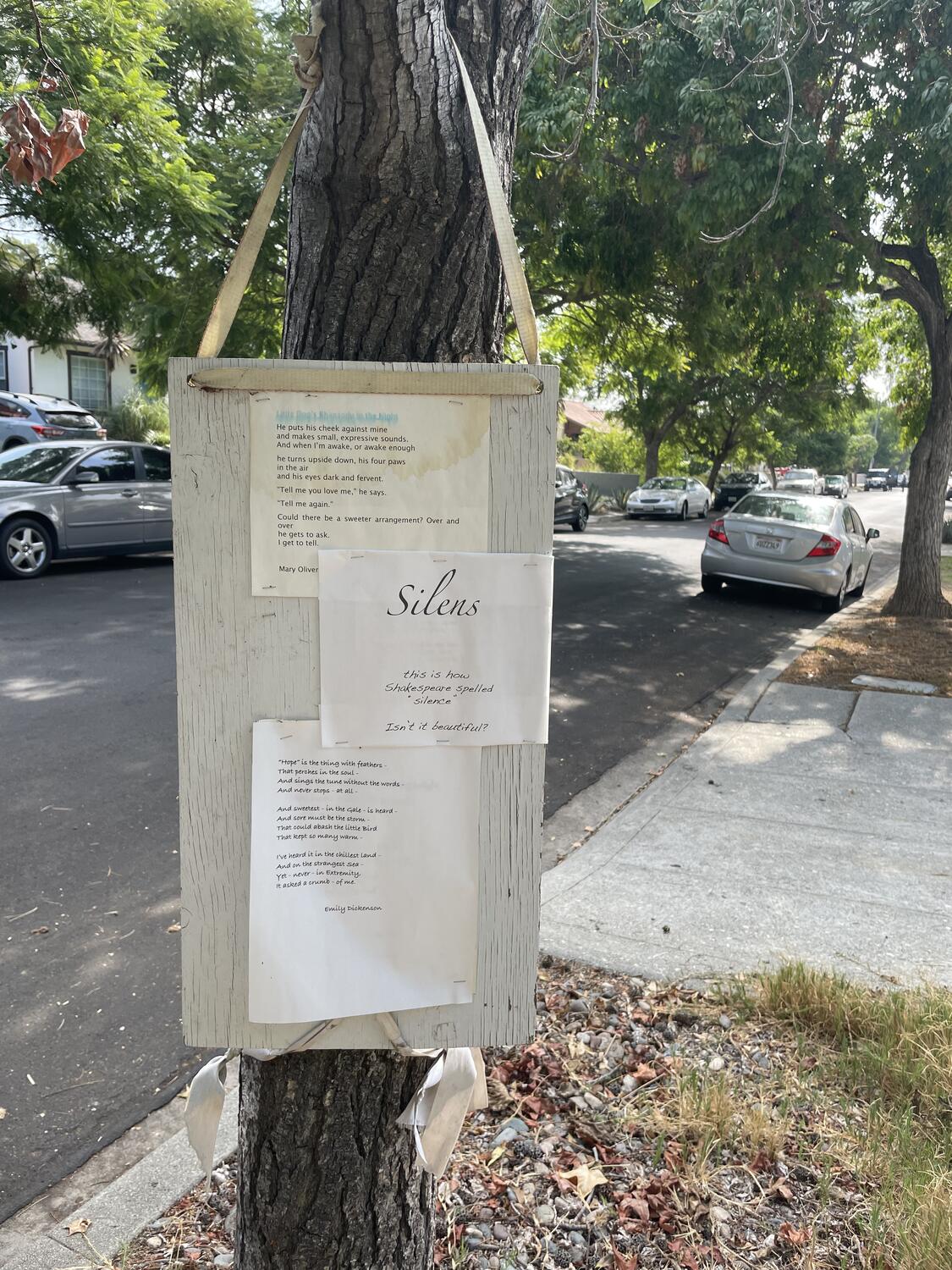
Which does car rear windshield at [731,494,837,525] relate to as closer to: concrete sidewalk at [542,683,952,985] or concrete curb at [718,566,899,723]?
concrete curb at [718,566,899,723]

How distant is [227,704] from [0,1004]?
246 cm

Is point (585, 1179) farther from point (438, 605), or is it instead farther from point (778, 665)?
point (778, 665)

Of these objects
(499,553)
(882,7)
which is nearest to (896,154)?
(882,7)

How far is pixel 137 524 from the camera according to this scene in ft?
43.8

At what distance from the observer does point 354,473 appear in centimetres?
149

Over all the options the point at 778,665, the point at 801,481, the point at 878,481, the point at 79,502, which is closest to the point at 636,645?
the point at 778,665

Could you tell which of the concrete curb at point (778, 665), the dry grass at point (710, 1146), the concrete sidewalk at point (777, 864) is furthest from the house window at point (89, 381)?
the dry grass at point (710, 1146)

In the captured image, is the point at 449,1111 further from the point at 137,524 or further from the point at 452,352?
the point at 137,524

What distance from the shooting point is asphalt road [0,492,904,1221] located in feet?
10.0

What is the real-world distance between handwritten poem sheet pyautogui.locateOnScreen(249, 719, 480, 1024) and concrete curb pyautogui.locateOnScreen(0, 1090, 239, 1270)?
107 centimetres

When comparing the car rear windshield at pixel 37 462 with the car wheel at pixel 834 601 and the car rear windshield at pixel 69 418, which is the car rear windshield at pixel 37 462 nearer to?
the car wheel at pixel 834 601

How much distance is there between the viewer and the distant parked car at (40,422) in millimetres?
21016

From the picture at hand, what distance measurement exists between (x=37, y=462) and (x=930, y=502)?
430 inches

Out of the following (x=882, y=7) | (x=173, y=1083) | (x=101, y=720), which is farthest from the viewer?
(x=882, y=7)
